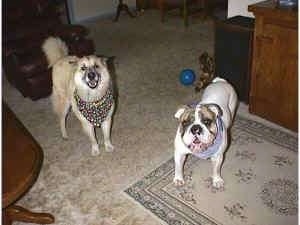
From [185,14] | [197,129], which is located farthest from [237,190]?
[185,14]

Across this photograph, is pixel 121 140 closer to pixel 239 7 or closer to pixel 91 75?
pixel 91 75

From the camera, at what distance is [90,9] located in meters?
6.41

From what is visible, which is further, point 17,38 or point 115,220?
point 17,38

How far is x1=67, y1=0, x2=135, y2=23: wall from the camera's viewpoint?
6230mm

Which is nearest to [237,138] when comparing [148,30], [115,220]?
[115,220]

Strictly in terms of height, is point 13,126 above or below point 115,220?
above

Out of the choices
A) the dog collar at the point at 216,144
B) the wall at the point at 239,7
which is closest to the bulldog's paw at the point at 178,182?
the dog collar at the point at 216,144

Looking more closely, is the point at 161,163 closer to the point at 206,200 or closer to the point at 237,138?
the point at 206,200

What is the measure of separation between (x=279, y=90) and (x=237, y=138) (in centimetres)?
50

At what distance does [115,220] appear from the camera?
2.03 metres

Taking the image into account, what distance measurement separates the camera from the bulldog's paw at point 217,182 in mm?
2229

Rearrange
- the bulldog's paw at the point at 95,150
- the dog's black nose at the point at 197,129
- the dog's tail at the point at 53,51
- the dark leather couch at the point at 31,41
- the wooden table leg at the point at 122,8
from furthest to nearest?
the wooden table leg at the point at 122,8 → the dark leather couch at the point at 31,41 → the dog's tail at the point at 53,51 → the bulldog's paw at the point at 95,150 → the dog's black nose at the point at 197,129

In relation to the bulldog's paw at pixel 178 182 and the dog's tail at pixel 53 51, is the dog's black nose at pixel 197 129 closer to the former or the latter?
the bulldog's paw at pixel 178 182

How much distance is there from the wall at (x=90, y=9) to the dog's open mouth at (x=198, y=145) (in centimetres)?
500
